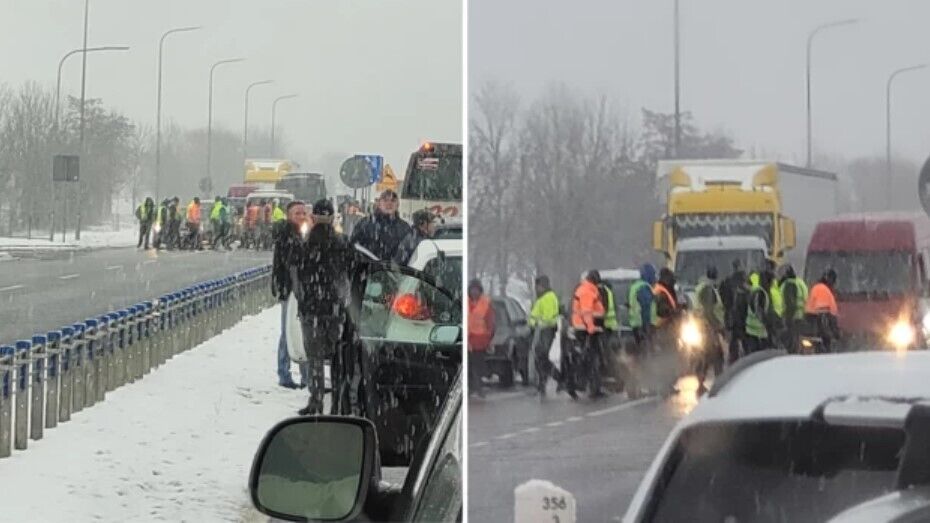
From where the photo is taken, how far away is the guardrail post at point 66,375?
85.9 inches

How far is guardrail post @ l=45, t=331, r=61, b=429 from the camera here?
84.0 inches

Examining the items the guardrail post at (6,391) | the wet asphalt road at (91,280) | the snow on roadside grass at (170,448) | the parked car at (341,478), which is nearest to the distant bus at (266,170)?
the wet asphalt road at (91,280)

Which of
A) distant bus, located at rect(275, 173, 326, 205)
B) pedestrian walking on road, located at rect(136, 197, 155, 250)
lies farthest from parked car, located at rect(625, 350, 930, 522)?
pedestrian walking on road, located at rect(136, 197, 155, 250)

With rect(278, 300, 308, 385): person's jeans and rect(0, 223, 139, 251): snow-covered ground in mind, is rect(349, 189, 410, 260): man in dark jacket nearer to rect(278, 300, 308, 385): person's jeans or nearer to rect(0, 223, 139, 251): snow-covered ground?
rect(278, 300, 308, 385): person's jeans

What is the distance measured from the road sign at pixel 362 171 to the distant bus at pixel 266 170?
4.0 inches

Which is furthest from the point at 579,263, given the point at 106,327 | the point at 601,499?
the point at 106,327

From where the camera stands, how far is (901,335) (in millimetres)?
1403

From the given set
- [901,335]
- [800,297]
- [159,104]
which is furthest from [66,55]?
[901,335]

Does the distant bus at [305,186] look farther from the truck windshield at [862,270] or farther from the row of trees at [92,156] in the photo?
the truck windshield at [862,270]

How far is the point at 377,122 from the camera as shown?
1853 millimetres

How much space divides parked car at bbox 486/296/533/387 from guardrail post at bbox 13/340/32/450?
0.96 m

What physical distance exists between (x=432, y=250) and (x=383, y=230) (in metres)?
0.14

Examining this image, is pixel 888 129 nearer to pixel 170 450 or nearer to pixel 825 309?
pixel 825 309

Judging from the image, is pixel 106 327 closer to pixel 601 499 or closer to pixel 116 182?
pixel 116 182
